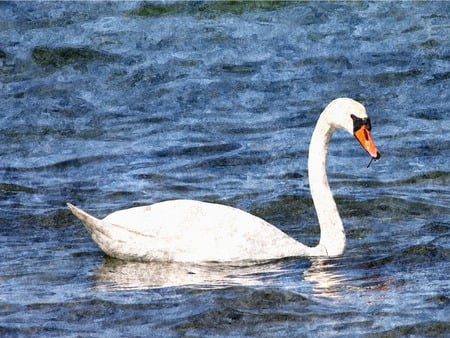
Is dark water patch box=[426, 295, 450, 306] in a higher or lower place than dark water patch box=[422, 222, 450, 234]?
higher

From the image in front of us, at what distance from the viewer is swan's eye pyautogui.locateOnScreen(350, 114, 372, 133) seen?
1066 centimetres

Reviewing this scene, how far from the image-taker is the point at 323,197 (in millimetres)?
11180

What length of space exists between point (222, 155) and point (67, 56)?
185 inches

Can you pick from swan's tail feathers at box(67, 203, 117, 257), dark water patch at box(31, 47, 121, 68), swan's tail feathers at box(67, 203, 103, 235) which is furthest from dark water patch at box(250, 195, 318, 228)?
dark water patch at box(31, 47, 121, 68)

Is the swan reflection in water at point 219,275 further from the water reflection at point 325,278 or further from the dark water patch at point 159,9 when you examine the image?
the dark water patch at point 159,9

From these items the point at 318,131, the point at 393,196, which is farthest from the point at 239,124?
the point at 318,131

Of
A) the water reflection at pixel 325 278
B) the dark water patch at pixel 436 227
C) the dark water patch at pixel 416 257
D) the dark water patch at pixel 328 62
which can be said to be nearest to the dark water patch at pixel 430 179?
the dark water patch at pixel 436 227

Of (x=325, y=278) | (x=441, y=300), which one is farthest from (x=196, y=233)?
(x=441, y=300)

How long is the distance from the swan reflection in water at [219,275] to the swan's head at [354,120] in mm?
968

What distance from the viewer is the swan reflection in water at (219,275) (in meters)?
9.91

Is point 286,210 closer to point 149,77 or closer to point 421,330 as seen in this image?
point 421,330

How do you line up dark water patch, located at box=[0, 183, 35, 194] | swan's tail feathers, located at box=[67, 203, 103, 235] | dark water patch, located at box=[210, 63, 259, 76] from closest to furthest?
1. swan's tail feathers, located at box=[67, 203, 103, 235]
2. dark water patch, located at box=[0, 183, 35, 194]
3. dark water patch, located at box=[210, 63, 259, 76]

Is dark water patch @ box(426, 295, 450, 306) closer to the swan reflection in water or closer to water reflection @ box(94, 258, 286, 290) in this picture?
the swan reflection in water

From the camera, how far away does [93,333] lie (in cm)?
886
